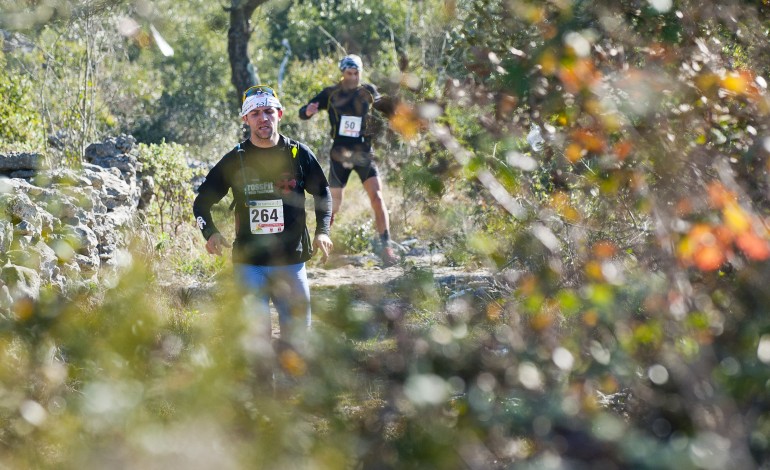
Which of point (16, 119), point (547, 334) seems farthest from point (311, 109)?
point (547, 334)

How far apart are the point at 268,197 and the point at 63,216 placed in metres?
2.04

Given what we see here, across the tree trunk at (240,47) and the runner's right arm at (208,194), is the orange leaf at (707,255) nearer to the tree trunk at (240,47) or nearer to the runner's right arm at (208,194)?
the runner's right arm at (208,194)

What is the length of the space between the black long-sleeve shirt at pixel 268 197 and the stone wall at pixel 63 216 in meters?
0.83

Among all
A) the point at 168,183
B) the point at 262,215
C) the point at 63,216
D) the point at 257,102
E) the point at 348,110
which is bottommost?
the point at 168,183

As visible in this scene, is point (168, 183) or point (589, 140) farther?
point (168, 183)

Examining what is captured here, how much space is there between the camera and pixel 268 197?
535 cm

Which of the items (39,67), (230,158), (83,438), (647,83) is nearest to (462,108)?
(647,83)

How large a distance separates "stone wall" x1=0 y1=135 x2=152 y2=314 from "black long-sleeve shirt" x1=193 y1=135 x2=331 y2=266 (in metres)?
0.83

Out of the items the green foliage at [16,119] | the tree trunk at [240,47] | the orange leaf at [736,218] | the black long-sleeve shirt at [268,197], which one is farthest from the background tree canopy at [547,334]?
the tree trunk at [240,47]

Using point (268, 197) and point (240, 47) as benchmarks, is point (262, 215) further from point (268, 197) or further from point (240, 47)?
point (240, 47)

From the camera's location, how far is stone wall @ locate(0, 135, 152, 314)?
5.16m

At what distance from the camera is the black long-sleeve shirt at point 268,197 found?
532 centimetres

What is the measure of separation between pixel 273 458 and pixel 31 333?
1.01 m

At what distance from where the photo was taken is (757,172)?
3.35 m
